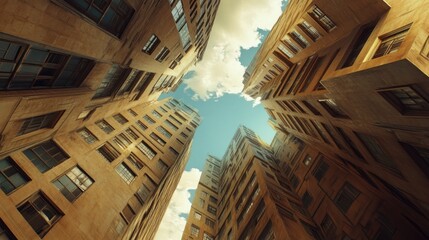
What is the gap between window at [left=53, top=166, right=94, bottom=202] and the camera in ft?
54.0

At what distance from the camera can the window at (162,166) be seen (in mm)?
29033

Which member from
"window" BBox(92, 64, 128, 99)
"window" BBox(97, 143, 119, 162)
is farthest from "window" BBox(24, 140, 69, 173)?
"window" BBox(97, 143, 119, 162)

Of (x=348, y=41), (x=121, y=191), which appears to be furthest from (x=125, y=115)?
(x=348, y=41)

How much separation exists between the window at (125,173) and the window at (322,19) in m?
18.7

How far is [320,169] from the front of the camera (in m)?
27.8

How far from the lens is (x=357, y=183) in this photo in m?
22.2

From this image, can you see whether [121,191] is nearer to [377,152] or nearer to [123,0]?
[123,0]

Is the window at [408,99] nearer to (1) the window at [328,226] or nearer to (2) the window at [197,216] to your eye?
(1) the window at [328,226]

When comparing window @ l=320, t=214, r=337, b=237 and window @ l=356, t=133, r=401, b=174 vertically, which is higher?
window @ l=356, t=133, r=401, b=174

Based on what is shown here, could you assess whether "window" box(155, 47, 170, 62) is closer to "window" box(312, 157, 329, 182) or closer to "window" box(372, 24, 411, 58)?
"window" box(372, 24, 411, 58)

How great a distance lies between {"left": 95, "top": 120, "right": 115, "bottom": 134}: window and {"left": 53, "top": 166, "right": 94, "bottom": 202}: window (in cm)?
672

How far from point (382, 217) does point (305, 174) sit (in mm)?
11337

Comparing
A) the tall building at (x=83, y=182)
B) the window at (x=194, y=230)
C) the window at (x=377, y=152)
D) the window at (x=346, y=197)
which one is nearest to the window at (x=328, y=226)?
the window at (x=346, y=197)

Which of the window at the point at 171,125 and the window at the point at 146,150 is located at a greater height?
the window at the point at 171,125
